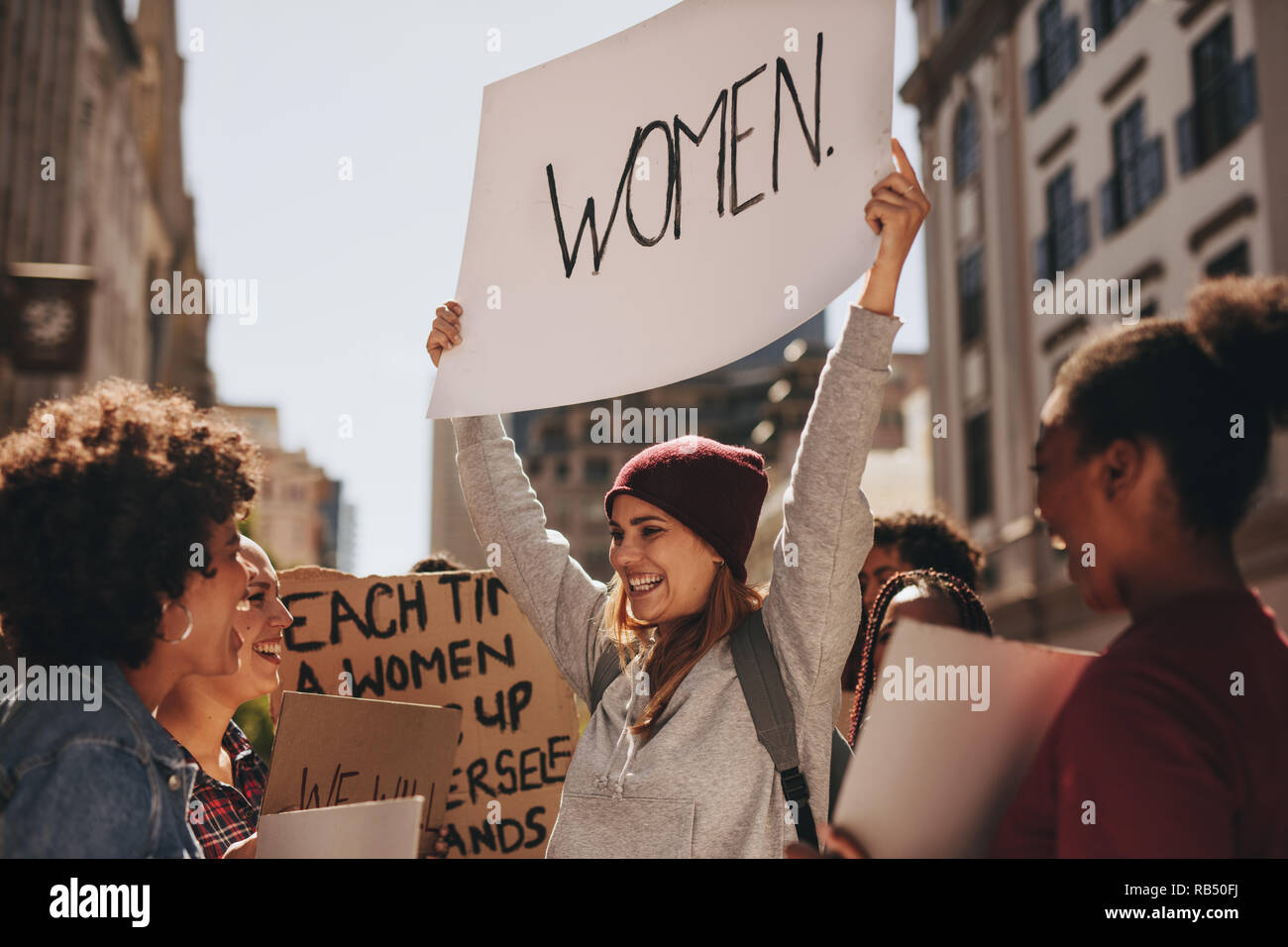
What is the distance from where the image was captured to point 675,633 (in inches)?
93.0

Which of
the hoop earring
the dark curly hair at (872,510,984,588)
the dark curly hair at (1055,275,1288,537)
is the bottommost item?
the hoop earring

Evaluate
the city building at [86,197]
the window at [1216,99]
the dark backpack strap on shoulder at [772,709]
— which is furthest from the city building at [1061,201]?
the dark backpack strap on shoulder at [772,709]

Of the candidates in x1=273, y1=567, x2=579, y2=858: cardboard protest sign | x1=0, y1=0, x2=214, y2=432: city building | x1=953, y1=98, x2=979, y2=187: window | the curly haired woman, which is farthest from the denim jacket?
x1=953, y1=98, x2=979, y2=187: window

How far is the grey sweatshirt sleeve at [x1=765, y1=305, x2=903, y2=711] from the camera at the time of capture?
1.94 metres

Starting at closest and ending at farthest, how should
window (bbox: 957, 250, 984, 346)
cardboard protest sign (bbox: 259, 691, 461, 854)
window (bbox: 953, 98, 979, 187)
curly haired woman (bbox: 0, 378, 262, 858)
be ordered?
curly haired woman (bbox: 0, 378, 262, 858) < cardboard protest sign (bbox: 259, 691, 461, 854) < window (bbox: 957, 250, 984, 346) < window (bbox: 953, 98, 979, 187)

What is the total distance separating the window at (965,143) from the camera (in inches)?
926

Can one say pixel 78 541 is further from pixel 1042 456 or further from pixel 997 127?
pixel 997 127

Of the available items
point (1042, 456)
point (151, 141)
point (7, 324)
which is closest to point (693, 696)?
point (1042, 456)

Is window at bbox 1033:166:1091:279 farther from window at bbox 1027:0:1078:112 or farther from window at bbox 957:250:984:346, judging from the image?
window at bbox 957:250:984:346

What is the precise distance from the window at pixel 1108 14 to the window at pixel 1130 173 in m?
1.35

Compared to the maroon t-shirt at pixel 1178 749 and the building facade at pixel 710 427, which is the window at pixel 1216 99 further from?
the building facade at pixel 710 427

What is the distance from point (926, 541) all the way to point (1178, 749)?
2495 millimetres

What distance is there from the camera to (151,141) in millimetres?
37312

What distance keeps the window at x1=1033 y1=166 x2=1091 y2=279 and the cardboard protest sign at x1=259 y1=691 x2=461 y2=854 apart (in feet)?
61.9
